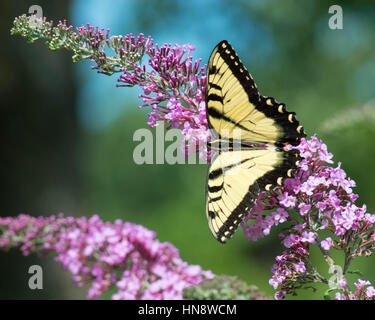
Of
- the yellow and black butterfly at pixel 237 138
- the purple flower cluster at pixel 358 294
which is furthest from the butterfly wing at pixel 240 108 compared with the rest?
the purple flower cluster at pixel 358 294

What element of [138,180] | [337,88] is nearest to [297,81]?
[337,88]

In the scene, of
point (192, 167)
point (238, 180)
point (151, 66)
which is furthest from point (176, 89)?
point (192, 167)

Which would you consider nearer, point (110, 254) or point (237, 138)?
point (237, 138)

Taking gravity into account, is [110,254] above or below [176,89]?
below

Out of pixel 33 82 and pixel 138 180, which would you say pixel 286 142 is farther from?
pixel 138 180

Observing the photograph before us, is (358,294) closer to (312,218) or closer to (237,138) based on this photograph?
(312,218)

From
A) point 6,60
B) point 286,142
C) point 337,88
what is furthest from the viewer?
point 337,88

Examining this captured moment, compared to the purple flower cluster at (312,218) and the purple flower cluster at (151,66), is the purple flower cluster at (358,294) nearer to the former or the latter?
the purple flower cluster at (312,218)
